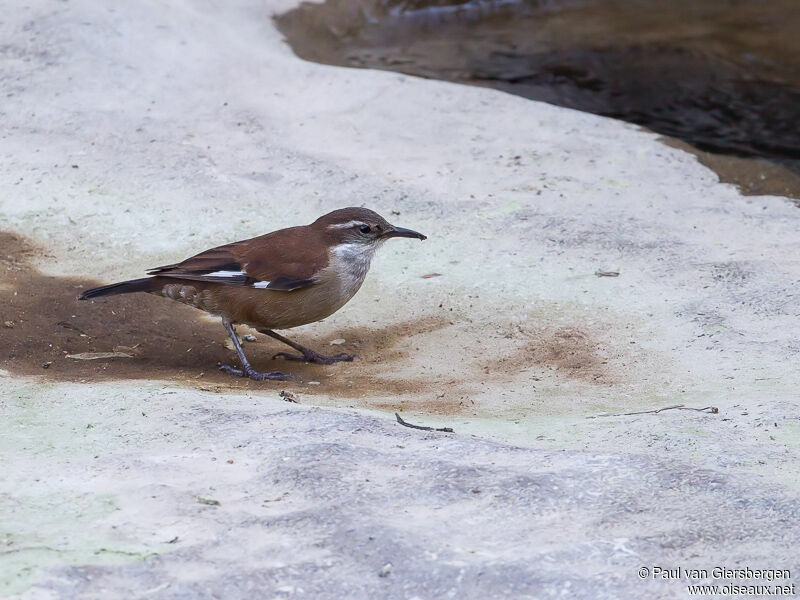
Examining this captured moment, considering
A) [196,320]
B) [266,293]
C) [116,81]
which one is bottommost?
[196,320]

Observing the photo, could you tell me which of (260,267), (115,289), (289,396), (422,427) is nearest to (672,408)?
(422,427)

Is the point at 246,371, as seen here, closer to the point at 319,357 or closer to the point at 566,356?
the point at 319,357

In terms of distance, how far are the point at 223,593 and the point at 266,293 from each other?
2.97 meters

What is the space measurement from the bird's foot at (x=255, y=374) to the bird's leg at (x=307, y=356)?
263 mm

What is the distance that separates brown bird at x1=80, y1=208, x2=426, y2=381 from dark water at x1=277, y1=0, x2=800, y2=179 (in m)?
5.55

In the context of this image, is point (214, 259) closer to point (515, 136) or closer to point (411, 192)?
point (411, 192)

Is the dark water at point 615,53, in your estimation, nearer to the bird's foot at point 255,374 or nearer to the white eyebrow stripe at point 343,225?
the white eyebrow stripe at point 343,225

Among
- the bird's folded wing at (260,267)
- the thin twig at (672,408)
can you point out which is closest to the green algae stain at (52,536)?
the bird's folded wing at (260,267)

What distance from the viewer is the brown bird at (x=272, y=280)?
252 inches

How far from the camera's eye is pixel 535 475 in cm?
444

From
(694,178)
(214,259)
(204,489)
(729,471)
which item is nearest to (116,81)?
(214,259)

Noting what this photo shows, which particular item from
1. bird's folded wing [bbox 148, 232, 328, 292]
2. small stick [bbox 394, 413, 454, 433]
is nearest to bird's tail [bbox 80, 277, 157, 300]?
bird's folded wing [bbox 148, 232, 328, 292]

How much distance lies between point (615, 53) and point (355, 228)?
8434 mm
